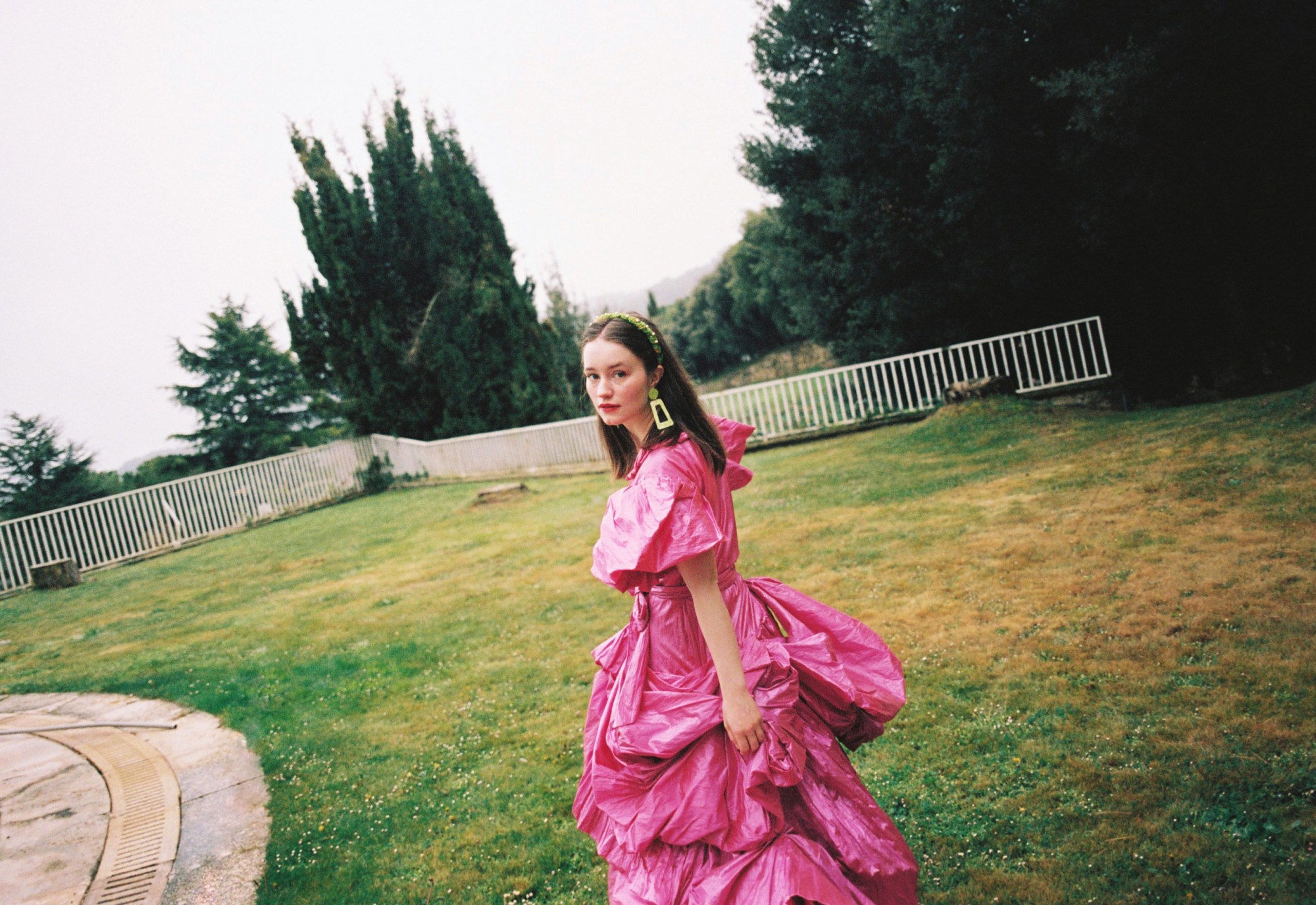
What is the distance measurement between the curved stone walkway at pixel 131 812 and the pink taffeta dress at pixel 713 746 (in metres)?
2.00

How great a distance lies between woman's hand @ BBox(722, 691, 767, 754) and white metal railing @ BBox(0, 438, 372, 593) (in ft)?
52.2

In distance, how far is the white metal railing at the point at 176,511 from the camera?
13.7 m

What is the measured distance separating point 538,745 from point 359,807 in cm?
86

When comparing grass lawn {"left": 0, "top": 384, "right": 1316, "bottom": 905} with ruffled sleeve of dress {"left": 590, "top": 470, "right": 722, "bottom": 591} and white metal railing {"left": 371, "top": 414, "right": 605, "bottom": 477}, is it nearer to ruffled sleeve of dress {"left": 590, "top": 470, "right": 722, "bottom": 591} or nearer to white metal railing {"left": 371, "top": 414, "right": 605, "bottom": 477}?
ruffled sleeve of dress {"left": 590, "top": 470, "right": 722, "bottom": 591}

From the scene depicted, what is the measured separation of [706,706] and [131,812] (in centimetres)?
340

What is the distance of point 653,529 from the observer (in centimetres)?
169

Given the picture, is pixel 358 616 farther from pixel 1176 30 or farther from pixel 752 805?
pixel 1176 30

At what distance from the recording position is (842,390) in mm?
13734

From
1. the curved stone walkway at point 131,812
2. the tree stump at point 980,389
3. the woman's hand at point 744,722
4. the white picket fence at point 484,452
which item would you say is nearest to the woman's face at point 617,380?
the woman's hand at point 744,722

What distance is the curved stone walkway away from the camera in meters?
2.91

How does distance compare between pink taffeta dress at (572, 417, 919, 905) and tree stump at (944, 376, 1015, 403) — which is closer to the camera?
pink taffeta dress at (572, 417, 919, 905)

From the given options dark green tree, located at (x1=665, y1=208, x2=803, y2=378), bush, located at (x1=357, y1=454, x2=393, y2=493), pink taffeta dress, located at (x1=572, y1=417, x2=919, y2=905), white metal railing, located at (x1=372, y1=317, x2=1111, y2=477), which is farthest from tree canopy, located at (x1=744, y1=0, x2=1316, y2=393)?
dark green tree, located at (x1=665, y1=208, x2=803, y2=378)

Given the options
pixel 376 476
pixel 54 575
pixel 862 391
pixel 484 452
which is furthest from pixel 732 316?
pixel 54 575

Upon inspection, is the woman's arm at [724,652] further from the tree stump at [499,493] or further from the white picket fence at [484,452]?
the tree stump at [499,493]
